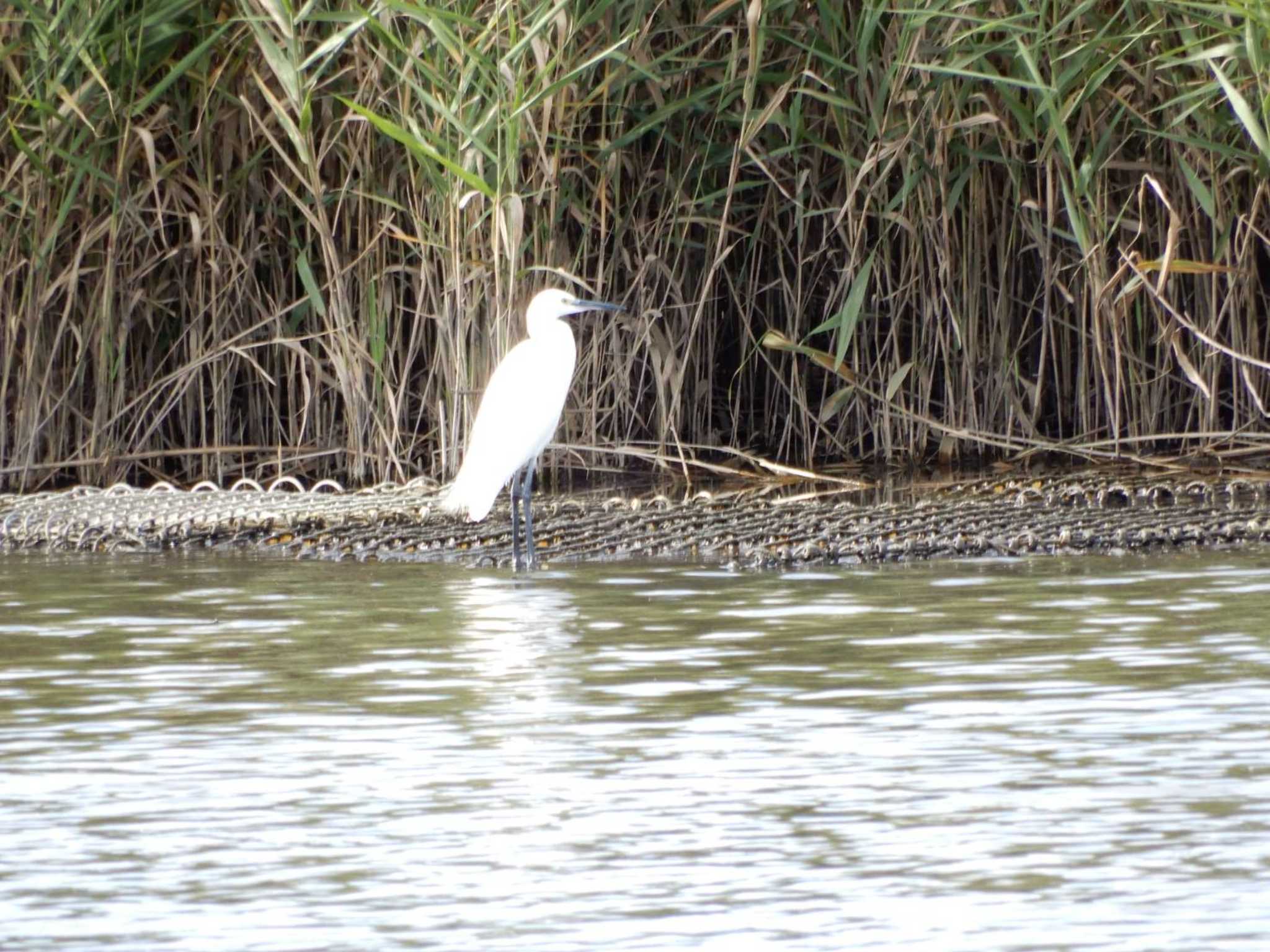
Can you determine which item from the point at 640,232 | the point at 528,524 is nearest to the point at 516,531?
the point at 528,524

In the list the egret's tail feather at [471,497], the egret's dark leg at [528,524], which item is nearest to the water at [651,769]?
the egret's dark leg at [528,524]

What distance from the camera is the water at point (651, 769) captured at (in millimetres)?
2818

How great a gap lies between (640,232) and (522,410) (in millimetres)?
1807

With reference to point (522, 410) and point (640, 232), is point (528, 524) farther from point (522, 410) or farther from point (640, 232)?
point (640, 232)

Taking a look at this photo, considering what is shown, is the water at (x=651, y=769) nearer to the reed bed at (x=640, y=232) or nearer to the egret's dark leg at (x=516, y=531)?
the egret's dark leg at (x=516, y=531)

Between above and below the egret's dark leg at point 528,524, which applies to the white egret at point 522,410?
above

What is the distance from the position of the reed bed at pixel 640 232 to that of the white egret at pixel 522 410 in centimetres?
57

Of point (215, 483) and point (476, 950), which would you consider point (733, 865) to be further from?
point (215, 483)

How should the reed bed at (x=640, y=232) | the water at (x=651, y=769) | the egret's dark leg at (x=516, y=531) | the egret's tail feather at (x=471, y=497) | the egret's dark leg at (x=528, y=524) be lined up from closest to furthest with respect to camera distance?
the water at (x=651, y=769), the egret's dark leg at (x=516, y=531), the egret's dark leg at (x=528, y=524), the egret's tail feather at (x=471, y=497), the reed bed at (x=640, y=232)

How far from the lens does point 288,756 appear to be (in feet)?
12.5

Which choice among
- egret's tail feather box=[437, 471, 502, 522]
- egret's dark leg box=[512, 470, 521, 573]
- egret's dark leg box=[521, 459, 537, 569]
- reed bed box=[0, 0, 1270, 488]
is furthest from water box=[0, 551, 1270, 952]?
reed bed box=[0, 0, 1270, 488]

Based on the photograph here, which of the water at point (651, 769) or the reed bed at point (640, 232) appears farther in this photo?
the reed bed at point (640, 232)

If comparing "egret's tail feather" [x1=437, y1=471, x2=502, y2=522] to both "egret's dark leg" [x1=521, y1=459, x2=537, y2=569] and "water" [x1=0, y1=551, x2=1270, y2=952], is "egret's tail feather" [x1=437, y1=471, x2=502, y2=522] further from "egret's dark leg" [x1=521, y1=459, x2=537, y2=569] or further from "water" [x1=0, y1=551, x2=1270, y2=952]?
"water" [x1=0, y1=551, x2=1270, y2=952]

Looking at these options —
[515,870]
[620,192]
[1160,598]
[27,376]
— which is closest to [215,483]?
[27,376]
